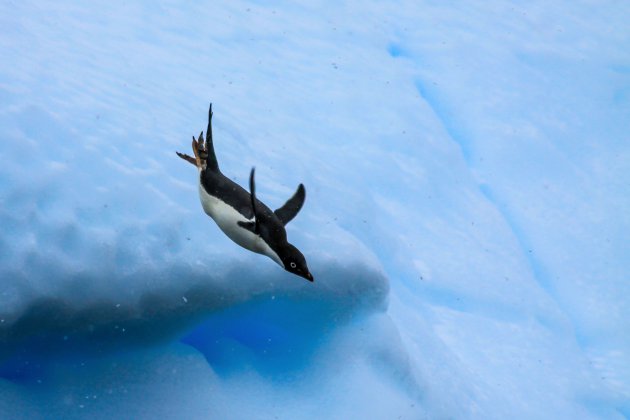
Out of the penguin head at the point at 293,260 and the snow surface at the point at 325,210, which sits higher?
the penguin head at the point at 293,260

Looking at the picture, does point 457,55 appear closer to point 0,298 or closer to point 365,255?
point 365,255

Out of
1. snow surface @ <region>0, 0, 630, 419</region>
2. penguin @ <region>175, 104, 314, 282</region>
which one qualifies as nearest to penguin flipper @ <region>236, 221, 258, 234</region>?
penguin @ <region>175, 104, 314, 282</region>

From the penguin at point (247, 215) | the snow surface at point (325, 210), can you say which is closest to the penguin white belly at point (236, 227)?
the penguin at point (247, 215)

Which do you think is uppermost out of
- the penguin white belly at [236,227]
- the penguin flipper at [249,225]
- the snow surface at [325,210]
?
the penguin flipper at [249,225]

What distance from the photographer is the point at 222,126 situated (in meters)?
2.22

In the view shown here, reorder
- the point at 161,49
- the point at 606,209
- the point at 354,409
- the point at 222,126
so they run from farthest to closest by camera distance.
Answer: the point at 606,209, the point at 161,49, the point at 222,126, the point at 354,409

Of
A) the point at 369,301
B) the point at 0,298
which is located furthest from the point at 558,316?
the point at 0,298

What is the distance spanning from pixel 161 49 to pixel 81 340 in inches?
65.0

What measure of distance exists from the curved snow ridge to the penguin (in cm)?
39

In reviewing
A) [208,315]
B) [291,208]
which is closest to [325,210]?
[208,315]

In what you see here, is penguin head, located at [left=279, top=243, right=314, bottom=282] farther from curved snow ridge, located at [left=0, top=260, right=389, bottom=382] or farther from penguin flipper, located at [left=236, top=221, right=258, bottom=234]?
curved snow ridge, located at [left=0, top=260, right=389, bottom=382]

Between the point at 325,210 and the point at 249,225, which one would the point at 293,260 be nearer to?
the point at 249,225

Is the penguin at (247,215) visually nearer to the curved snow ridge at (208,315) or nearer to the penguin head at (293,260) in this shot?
the penguin head at (293,260)

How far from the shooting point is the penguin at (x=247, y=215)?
3.68 ft
